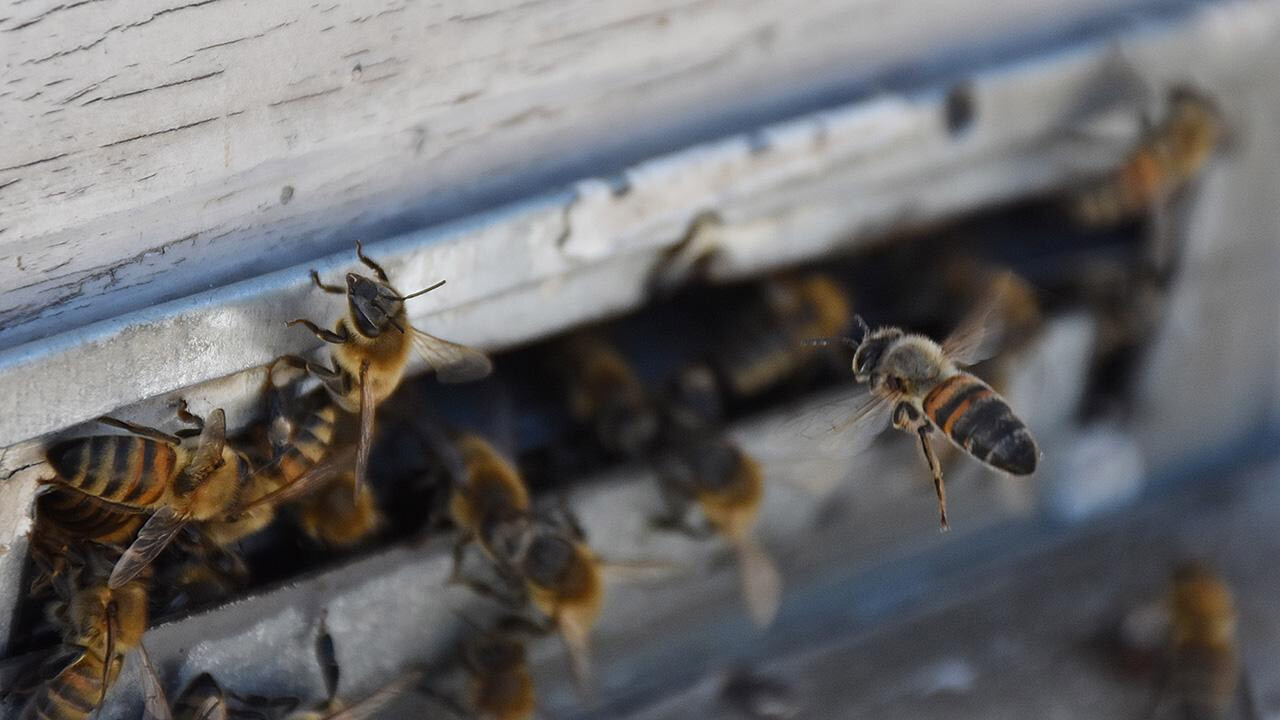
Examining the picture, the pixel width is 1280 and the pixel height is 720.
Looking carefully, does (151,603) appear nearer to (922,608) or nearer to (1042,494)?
(922,608)

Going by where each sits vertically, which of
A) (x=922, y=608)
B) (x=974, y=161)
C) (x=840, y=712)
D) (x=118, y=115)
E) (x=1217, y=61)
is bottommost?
(x=840, y=712)

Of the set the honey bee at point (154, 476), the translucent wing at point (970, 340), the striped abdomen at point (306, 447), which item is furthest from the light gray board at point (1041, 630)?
the honey bee at point (154, 476)

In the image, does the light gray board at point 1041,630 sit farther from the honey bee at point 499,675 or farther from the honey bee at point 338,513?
the honey bee at point 338,513

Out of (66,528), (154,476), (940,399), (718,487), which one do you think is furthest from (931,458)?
(66,528)

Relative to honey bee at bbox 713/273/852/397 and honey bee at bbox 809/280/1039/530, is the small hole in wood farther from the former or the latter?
honey bee at bbox 713/273/852/397

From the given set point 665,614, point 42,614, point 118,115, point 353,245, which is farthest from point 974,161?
point 42,614

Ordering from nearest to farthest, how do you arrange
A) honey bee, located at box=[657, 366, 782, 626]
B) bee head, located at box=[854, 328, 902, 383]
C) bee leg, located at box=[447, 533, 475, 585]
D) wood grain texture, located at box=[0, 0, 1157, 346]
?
1. wood grain texture, located at box=[0, 0, 1157, 346]
2. bee leg, located at box=[447, 533, 475, 585]
3. bee head, located at box=[854, 328, 902, 383]
4. honey bee, located at box=[657, 366, 782, 626]

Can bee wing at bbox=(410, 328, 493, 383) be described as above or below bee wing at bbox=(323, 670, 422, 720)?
above

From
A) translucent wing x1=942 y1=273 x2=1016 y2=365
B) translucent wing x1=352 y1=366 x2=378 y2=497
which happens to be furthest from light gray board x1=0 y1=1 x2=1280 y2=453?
translucent wing x1=942 y1=273 x2=1016 y2=365
